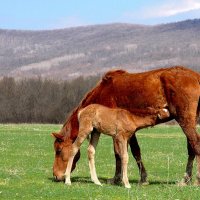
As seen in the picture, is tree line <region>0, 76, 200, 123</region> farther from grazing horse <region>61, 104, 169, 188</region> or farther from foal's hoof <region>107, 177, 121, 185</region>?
grazing horse <region>61, 104, 169, 188</region>

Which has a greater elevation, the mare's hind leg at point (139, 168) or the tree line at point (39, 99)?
the mare's hind leg at point (139, 168)

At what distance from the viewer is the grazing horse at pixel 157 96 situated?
14562 millimetres

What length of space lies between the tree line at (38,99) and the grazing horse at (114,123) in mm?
88491

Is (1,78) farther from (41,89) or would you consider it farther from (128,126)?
(128,126)

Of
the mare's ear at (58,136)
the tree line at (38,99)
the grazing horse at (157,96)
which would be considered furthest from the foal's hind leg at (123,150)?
the tree line at (38,99)

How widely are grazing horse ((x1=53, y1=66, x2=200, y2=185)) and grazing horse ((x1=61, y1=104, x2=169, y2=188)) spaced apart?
20 cm

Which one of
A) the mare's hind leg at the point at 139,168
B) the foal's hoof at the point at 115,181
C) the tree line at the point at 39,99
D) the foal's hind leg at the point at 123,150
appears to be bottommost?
the tree line at the point at 39,99

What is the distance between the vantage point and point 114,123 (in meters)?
14.9

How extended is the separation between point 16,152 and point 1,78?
91.5 meters

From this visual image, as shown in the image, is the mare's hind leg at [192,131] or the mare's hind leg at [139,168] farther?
the mare's hind leg at [139,168]

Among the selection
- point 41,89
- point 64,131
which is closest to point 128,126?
point 64,131

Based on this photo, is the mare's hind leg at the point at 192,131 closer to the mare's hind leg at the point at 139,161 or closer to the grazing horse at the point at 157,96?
the grazing horse at the point at 157,96

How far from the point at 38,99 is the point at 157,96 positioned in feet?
327

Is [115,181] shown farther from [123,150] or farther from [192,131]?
[192,131]
